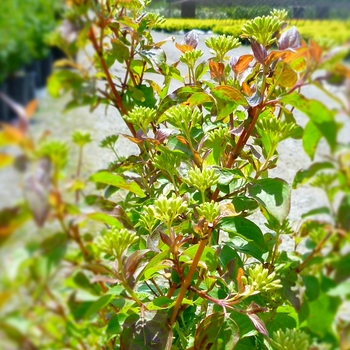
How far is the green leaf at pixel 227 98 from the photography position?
0.55m

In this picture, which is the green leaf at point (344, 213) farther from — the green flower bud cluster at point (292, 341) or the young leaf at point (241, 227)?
the young leaf at point (241, 227)

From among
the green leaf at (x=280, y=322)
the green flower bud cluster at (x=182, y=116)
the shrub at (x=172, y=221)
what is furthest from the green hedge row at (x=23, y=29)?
the green leaf at (x=280, y=322)

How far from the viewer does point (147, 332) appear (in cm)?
48

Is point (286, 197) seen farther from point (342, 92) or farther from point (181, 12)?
point (181, 12)

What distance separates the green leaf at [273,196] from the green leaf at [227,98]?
0.33 feet

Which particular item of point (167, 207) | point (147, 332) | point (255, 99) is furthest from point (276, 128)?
point (147, 332)

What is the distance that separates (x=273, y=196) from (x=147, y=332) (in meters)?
0.20

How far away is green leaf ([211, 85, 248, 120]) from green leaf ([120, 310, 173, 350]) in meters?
0.26

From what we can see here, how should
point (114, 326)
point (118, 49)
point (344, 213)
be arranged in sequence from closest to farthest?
1. point (344, 213)
2. point (114, 326)
3. point (118, 49)

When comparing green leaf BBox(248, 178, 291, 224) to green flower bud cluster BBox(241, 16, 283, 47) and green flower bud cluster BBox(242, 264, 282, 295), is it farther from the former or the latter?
green flower bud cluster BBox(241, 16, 283, 47)

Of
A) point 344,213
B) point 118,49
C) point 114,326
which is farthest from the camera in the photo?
point 118,49

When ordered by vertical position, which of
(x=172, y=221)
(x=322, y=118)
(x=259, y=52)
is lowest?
(x=172, y=221)

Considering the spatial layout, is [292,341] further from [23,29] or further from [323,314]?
[23,29]

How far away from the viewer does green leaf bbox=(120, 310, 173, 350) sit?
47 centimetres
